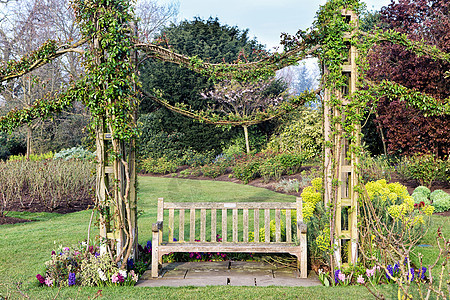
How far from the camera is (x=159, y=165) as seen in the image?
54.7 ft

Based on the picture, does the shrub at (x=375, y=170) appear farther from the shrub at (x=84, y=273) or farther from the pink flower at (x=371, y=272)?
the shrub at (x=84, y=273)

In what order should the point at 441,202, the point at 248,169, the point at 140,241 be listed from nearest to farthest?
the point at 140,241 < the point at 441,202 < the point at 248,169

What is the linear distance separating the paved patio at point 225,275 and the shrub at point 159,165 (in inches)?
459

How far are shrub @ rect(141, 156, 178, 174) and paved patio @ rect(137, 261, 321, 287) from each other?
11.7m

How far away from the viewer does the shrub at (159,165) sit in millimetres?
16422

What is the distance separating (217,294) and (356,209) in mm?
1808

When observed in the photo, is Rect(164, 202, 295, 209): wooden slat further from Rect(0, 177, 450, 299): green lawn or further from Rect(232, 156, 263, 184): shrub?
Rect(232, 156, 263, 184): shrub

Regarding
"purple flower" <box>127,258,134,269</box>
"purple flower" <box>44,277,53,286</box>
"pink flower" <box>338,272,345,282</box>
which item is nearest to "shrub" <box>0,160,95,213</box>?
"purple flower" <box>127,258,134,269</box>

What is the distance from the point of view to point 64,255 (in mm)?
4242

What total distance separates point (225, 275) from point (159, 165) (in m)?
12.6

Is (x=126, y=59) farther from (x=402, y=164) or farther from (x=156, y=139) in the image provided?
(x=156, y=139)

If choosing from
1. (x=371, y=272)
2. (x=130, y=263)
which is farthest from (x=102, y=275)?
(x=371, y=272)

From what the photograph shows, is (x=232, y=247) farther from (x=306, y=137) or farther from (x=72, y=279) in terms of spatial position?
(x=306, y=137)

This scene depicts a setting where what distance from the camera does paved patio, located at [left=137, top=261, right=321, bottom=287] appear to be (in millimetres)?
4184
